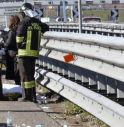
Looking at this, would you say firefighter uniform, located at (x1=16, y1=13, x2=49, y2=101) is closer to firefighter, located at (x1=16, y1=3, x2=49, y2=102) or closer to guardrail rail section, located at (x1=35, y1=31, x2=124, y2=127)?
firefighter, located at (x1=16, y1=3, x2=49, y2=102)

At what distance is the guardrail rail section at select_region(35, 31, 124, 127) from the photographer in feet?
24.9

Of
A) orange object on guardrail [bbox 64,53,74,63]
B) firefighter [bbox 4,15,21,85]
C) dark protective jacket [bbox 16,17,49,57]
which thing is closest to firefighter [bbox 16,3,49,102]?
dark protective jacket [bbox 16,17,49,57]

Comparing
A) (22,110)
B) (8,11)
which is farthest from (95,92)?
(8,11)

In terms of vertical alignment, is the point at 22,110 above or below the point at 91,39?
below

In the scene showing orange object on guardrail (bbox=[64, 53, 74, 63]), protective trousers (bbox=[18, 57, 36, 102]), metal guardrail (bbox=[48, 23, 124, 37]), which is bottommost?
metal guardrail (bbox=[48, 23, 124, 37])

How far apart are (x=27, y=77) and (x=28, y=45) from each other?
0.62 m

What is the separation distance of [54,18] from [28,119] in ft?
210

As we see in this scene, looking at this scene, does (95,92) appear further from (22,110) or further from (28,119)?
(22,110)

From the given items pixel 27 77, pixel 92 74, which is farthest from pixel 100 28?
pixel 92 74

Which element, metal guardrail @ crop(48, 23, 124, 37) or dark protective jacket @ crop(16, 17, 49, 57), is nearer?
dark protective jacket @ crop(16, 17, 49, 57)

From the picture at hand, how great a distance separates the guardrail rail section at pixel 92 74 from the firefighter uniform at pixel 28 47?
40 cm

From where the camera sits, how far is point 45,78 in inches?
494

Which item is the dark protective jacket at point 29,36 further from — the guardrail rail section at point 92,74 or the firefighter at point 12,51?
the firefighter at point 12,51

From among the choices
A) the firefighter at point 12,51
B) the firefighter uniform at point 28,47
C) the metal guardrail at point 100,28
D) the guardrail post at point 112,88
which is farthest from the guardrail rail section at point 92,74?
the metal guardrail at point 100,28
